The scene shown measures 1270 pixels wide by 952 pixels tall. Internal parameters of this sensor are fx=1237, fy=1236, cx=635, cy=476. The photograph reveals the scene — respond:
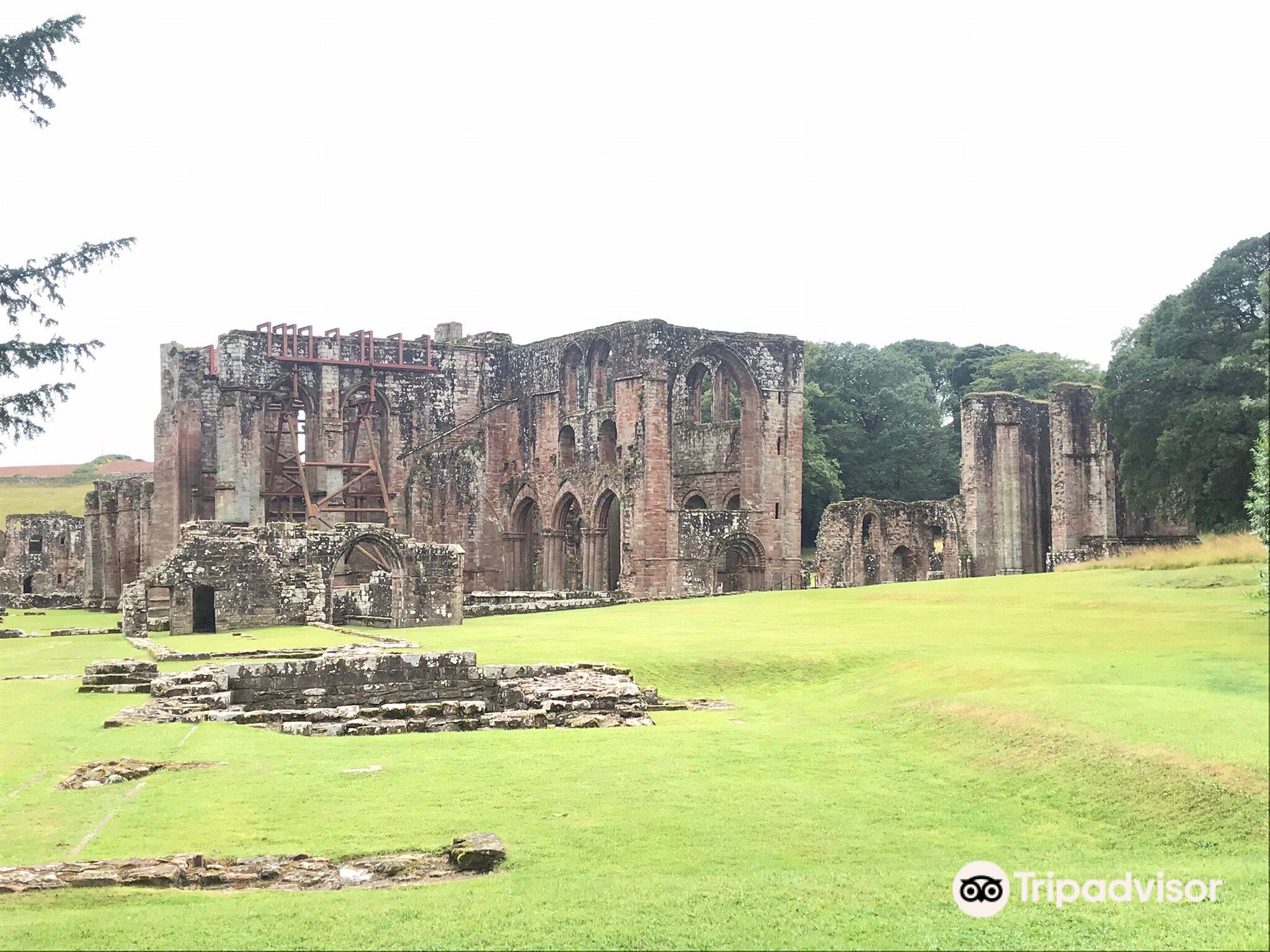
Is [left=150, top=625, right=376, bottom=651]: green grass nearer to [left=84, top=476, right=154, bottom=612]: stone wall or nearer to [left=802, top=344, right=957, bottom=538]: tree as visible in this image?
[left=84, top=476, right=154, bottom=612]: stone wall

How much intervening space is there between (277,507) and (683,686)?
30.3 metres

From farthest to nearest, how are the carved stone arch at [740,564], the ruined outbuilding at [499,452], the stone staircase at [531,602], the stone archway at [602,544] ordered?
the stone archway at [602,544], the ruined outbuilding at [499,452], the carved stone arch at [740,564], the stone staircase at [531,602]

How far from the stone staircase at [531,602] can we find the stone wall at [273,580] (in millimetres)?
3911

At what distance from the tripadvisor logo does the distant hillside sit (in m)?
75.8

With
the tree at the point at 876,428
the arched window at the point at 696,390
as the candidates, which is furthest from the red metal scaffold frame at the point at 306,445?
the tree at the point at 876,428

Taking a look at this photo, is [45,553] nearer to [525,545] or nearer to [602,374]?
[525,545]

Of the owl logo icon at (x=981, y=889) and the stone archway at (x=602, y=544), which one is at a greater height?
the stone archway at (x=602, y=544)

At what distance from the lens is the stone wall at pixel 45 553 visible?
54.6m

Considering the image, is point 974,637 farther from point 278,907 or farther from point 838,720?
point 278,907

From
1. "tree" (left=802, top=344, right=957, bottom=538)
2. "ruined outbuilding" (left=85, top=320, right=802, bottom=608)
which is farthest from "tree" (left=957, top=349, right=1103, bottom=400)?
"ruined outbuilding" (left=85, top=320, right=802, bottom=608)

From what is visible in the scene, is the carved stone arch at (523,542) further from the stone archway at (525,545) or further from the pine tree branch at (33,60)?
the pine tree branch at (33,60)

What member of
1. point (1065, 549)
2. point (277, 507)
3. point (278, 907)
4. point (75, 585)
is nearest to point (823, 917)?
point (278, 907)

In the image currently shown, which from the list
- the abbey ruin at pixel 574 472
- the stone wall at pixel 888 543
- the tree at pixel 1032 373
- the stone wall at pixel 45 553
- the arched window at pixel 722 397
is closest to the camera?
the stone wall at pixel 888 543

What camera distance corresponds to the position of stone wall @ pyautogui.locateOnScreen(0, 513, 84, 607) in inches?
2149
